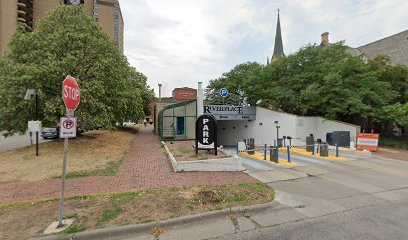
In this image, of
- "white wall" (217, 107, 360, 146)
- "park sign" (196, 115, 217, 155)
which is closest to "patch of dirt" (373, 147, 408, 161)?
"white wall" (217, 107, 360, 146)

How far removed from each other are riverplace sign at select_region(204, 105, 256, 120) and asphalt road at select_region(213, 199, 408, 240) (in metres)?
16.2

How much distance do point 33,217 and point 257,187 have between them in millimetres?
5610

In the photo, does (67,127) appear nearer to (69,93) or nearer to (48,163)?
(69,93)

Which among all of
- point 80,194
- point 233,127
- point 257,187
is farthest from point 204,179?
point 233,127

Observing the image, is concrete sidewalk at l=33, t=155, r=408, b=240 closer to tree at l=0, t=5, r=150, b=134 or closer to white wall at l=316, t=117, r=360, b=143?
white wall at l=316, t=117, r=360, b=143

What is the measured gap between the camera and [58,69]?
1149 cm

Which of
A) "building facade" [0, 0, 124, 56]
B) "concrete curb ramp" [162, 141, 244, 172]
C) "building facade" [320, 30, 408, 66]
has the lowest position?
"concrete curb ramp" [162, 141, 244, 172]

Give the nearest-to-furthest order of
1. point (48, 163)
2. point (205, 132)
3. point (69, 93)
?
1. point (69, 93)
2. point (48, 163)
3. point (205, 132)

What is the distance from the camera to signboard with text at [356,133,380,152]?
13811 mm

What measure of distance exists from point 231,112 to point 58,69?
1481 cm

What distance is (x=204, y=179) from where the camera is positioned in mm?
7312

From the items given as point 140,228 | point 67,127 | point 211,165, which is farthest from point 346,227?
point 67,127

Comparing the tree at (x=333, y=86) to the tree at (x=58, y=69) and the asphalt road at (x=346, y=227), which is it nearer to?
the asphalt road at (x=346, y=227)

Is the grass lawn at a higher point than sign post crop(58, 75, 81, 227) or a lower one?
lower
